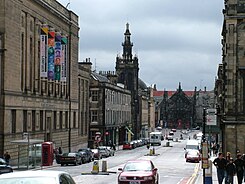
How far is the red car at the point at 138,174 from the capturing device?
983 inches

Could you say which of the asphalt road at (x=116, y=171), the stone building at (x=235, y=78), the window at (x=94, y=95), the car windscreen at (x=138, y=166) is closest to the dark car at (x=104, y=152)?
the asphalt road at (x=116, y=171)

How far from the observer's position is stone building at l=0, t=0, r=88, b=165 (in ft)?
166

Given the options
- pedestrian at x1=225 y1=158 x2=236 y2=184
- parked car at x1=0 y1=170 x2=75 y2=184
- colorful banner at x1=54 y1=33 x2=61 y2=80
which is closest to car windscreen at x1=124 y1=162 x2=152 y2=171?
pedestrian at x1=225 y1=158 x2=236 y2=184

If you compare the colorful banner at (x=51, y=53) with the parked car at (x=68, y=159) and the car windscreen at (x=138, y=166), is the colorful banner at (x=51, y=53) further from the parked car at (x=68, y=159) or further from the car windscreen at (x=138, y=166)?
the car windscreen at (x=138, y=166)

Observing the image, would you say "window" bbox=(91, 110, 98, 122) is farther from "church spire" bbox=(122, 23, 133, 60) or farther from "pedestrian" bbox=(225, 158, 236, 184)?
"pedestrian" bbox=(225, 158, 236, 184)

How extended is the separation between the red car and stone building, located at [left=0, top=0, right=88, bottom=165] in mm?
24413

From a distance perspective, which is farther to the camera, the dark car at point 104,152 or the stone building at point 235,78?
the dark car at point 104,152

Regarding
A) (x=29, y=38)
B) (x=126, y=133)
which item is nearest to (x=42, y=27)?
(x=29, y=38)

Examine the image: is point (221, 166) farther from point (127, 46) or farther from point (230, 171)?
point (127, 46)

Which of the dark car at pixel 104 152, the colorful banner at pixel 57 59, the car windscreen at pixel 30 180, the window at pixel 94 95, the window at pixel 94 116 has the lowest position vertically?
the dark car at pixel 104 152

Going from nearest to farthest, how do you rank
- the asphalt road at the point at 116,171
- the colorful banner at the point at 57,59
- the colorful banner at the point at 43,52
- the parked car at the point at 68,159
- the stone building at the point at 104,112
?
1. the asphalt road at the point at 116,171
2. the parked car at the point at 68,159
3. the colorful banner at the point at 43,52
4. the colorful banner at the point at 57,59
5. the stone building at the point at 104,112

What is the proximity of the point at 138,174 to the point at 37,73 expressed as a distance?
3697 centimetres

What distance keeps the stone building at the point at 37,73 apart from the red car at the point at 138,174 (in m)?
24.4

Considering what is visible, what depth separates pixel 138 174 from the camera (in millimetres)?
25297
